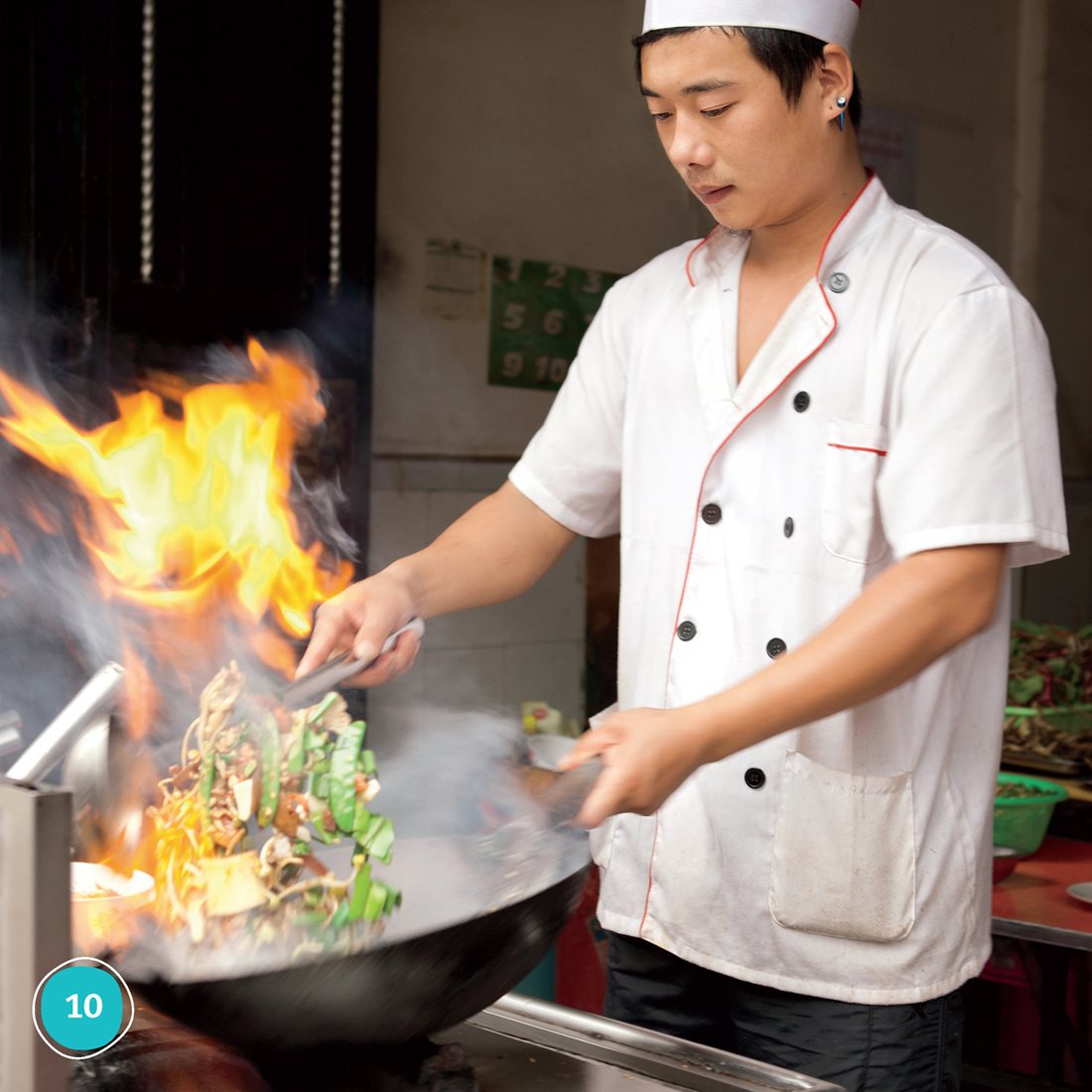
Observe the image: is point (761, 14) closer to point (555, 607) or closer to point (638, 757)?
point (638, 757)

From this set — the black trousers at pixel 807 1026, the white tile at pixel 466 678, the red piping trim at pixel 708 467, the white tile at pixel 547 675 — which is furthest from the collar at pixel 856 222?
the white tile at pixel 547 675

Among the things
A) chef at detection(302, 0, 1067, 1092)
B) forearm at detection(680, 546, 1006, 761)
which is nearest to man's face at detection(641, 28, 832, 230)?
chef at detection(302, 0, 1067, 1092)

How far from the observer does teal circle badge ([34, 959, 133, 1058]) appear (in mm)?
920

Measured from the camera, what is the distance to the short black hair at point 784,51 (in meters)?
1.61

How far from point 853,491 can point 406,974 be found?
84 cm

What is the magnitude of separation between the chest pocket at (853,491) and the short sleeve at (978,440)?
3cm

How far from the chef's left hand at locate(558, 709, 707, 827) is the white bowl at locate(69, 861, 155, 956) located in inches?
16.0

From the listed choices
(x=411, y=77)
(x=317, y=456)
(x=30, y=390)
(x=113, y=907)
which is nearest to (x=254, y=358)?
(x=317, y=456)

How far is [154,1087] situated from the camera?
114 cm

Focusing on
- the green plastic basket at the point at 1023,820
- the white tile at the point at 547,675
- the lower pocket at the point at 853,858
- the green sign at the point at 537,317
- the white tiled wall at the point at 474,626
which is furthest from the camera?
the white tile at the point at 547,675

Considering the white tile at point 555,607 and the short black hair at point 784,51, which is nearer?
the short black hair at point 784,51

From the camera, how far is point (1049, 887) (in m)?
2.54

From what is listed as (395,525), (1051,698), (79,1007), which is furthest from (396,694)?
(79,1007)

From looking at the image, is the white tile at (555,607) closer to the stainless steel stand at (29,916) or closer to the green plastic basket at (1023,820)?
the green plastic basket at (1023,820)
